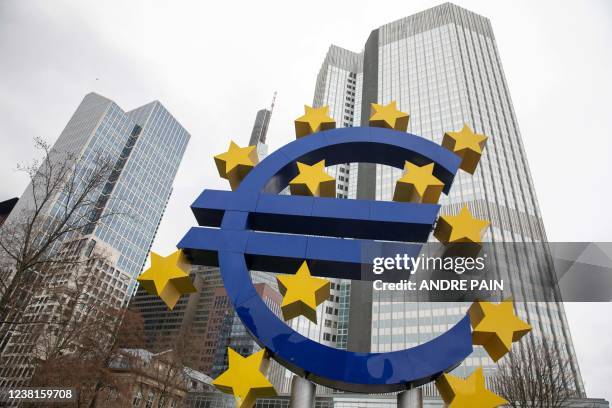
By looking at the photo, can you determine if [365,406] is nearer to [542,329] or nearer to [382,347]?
[382,347]

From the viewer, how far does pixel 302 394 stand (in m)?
6.54

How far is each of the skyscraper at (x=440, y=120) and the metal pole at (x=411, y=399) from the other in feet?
172

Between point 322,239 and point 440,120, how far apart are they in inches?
3442

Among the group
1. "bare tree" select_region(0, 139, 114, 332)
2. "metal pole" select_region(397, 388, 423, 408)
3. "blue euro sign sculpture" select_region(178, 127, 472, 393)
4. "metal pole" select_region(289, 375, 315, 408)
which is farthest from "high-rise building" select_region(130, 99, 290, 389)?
"metal pole" select_region(397, 388, 423, 408)

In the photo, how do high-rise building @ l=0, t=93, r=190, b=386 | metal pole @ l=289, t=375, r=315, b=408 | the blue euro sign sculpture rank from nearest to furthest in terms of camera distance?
the blue euro sign sculpture, metal pole @ l=289, t=375, r=315, b=408, high-rise building @ l=0, t=93, r=190, b=386

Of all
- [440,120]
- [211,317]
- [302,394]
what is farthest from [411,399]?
[211,317]

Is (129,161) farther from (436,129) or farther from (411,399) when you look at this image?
(411,399)

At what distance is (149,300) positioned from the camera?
6132 inches

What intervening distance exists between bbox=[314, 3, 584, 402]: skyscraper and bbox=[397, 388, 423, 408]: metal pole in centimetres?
5250

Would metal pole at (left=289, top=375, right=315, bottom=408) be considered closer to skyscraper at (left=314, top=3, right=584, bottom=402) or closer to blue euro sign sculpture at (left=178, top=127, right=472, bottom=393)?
blue euro sign sculpture at (left=178, top=127, right=472, bottom=393)

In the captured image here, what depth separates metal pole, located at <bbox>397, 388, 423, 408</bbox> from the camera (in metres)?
6.34

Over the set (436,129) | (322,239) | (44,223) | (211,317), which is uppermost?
(436,129)

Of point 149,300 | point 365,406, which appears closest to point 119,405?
point 365,406

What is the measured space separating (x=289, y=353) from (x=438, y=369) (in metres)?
2.43
